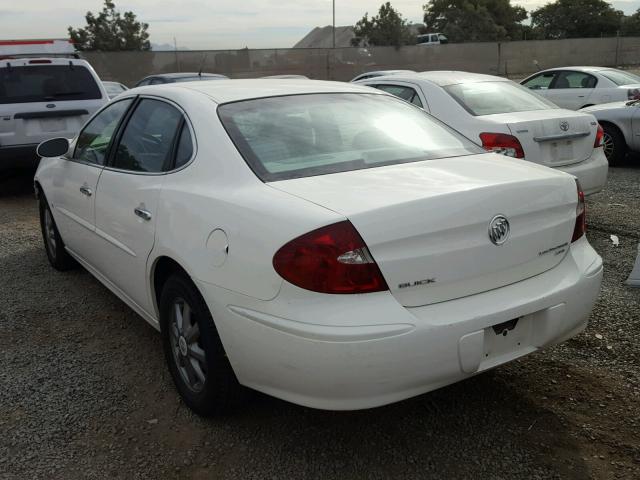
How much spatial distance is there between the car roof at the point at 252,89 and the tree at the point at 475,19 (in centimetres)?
6477

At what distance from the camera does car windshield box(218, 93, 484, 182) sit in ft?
9.65

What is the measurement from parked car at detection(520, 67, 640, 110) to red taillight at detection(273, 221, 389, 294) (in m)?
10.3

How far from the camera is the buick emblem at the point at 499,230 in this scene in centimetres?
254

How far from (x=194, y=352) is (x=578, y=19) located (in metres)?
80.8

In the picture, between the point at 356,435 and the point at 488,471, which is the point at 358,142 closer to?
the point at 356,435

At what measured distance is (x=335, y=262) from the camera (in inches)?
92.0

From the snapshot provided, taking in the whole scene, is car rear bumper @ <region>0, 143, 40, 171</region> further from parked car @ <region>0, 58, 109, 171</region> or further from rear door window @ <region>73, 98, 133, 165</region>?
rear door window @ <region>73, 98, 133, 165</region>

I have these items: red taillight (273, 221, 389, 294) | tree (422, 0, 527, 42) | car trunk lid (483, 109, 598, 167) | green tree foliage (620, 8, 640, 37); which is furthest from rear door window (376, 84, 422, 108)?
green tree foliage (620, 8, 640, 37)

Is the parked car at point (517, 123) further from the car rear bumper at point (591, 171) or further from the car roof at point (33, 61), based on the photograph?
the car roof at point (33, 61)

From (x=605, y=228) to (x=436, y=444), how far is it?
3.98 metres

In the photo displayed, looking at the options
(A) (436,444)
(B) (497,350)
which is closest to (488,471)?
(A) (436,444)

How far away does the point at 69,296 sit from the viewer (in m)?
4.75

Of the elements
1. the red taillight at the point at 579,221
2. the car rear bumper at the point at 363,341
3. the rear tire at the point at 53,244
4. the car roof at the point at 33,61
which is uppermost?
the car roof at the point at 33,61

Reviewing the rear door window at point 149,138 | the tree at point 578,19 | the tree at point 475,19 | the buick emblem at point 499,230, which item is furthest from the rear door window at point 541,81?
the tree at point 578,19
